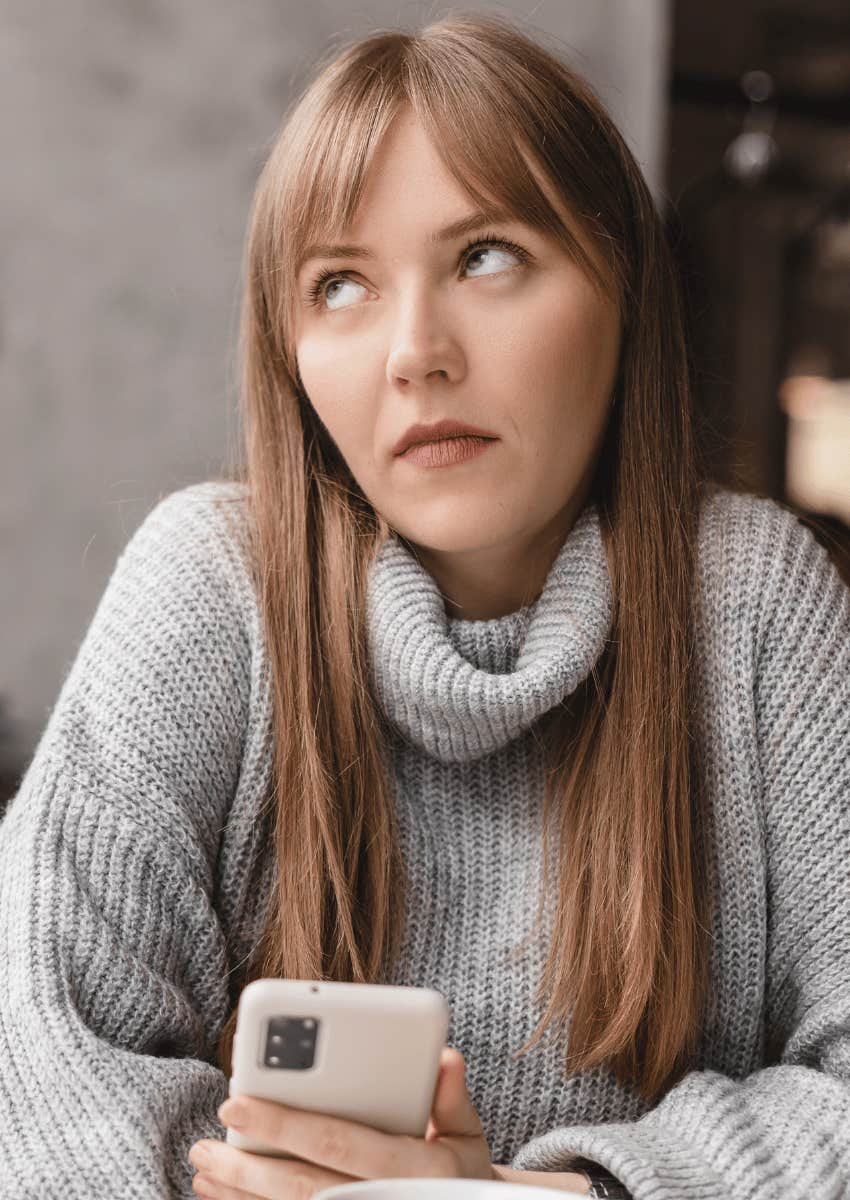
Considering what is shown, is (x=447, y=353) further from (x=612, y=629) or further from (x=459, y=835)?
(x=459, y=835)

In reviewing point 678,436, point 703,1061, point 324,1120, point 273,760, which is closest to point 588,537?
point 678,436

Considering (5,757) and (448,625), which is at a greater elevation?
(448,625)

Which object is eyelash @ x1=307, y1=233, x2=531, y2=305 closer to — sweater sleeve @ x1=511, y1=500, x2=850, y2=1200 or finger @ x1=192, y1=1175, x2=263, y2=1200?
sweater sleeve @ x1=511, y1=500, x2=850, y2=1200

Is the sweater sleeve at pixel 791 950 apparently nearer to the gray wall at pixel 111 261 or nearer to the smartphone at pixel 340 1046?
the smartphone at pixel 340 1046

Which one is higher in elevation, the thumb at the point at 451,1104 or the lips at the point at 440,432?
the lips at the point at 440,432

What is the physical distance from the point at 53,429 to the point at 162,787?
173cm

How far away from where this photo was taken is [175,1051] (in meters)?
0.93

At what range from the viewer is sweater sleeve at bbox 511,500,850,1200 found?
81 cm

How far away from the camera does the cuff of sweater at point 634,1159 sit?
775 millimetres

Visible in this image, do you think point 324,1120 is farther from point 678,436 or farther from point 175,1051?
point 678,436

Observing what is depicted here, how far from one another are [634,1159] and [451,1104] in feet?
0.46

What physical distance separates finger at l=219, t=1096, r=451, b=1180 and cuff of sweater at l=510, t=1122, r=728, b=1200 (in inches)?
6.2

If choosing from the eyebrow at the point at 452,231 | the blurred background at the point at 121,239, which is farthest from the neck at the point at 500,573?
the blurred background at the point at 121,239

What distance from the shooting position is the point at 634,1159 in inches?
31.2
